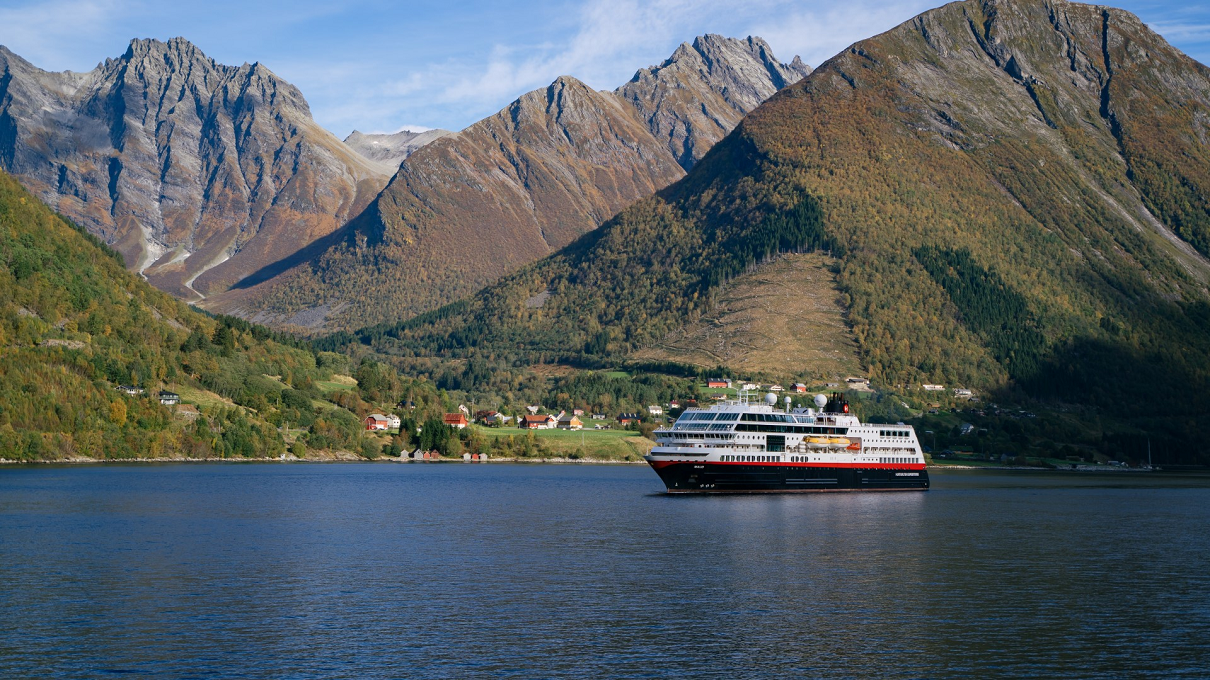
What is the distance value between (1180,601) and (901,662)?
27.9m

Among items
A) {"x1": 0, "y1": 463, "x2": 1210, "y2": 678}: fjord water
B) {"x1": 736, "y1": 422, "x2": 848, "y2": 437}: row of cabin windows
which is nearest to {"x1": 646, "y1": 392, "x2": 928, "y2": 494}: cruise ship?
{"x1": 736, "y1": 422, "x2": 848, "y2": 437}: row of cabin windows

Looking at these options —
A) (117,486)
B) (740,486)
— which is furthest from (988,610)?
(117,486)

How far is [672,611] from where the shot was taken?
236ft

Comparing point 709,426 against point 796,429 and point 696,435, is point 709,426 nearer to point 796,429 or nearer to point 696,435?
point 696,435

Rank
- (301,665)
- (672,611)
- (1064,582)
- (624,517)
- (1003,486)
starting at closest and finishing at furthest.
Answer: (301,665)
(672,611)
(1064,582)
(624,517)
(1003,486)

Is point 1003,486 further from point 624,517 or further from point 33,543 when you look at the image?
point 33,543

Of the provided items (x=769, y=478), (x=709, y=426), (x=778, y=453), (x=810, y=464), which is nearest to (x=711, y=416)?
(x=709, y=426)

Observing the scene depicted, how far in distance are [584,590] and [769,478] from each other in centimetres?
8421

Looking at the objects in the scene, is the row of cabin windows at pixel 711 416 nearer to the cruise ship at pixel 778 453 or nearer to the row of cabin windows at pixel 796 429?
the cruise ship at pixel 778 453

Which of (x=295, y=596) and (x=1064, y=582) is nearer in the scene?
(x=295, y=596)

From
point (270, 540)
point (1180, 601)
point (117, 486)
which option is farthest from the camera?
point (117, 486)

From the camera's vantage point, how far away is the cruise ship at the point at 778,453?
153875 millimetres

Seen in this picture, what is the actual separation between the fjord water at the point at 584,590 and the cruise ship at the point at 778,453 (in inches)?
620

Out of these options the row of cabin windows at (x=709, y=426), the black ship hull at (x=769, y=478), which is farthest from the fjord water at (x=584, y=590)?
the row of cabin windows at (x=709, y=426)
